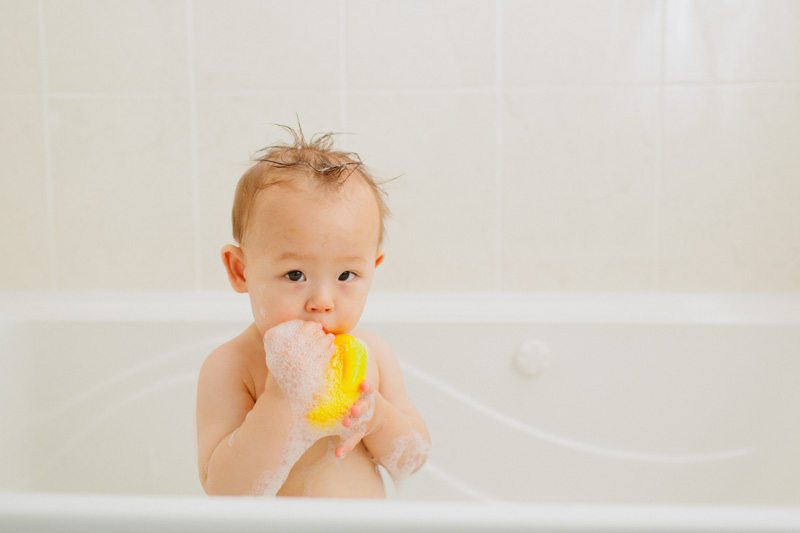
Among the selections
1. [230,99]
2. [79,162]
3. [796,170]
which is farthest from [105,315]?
[796,170]

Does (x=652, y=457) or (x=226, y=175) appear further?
(x=226, y=175)

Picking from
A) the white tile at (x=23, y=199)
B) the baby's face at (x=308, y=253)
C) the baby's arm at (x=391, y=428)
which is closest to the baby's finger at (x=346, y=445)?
the baby's arm at (x=391, y=428)

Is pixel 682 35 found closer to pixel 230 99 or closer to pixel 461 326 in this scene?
pixel 461 326

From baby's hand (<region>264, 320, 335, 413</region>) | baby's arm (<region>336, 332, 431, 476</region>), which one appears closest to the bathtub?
baby's arm (<region>336, 332, 431, 476</region>)

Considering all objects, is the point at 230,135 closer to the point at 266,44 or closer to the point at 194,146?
the point at 194,146

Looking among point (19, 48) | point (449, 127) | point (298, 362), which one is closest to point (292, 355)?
point (298, 362)

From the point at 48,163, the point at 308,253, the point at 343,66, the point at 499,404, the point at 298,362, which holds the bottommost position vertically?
the point at 499,404

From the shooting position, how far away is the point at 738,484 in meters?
1.17

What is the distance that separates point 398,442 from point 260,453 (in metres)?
0.19

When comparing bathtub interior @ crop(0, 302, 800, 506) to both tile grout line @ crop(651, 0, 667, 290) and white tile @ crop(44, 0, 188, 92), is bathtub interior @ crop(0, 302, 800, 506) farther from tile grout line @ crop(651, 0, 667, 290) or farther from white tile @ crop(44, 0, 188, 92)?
white tile @ crop(44, 0, 188, 92)

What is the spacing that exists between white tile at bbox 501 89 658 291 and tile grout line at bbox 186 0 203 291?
1.96 ft

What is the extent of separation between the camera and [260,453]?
0.68 m

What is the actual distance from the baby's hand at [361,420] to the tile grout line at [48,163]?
35.6 inches

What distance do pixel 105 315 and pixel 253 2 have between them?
645 mm
